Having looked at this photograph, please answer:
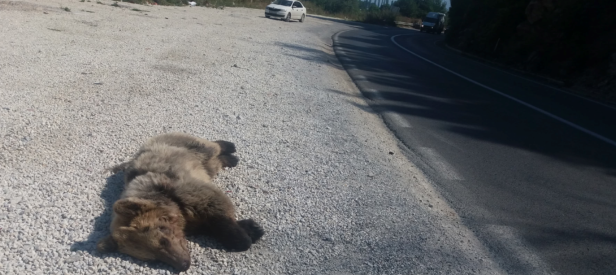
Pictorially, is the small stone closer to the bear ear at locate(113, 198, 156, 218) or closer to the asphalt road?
the bear ear at locate(113, 198, 156, 218)

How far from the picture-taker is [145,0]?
3475 centimetres

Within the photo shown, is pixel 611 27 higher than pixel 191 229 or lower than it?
higher

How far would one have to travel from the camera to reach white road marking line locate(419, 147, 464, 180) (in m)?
6.43

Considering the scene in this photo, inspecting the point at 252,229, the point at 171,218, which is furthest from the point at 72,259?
the point at 252,229

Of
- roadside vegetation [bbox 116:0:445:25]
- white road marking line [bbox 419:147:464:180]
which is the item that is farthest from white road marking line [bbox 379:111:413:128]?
roadside vegetation [bbox 116:0:445:25]

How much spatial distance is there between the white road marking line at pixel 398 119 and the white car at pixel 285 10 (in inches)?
1229

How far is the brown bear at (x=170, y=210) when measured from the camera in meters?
3.57

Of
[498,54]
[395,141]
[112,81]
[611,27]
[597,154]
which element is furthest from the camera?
[498,54]

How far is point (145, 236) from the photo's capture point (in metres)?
3.56

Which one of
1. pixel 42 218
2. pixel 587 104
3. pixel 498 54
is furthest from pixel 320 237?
pixel 498 54

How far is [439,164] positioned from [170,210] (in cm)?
395

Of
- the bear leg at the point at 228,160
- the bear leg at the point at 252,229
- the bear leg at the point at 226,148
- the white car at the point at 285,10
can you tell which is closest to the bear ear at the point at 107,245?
the bear leg at the point at 252,229

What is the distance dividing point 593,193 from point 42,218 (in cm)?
577

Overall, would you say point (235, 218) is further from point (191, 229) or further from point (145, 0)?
point (145, 0)
